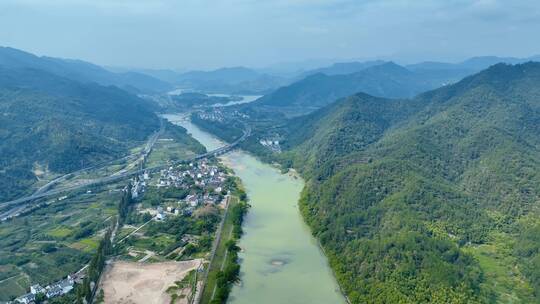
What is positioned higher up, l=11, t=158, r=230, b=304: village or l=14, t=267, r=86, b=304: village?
l=11, t=158, r=230, b=304: village

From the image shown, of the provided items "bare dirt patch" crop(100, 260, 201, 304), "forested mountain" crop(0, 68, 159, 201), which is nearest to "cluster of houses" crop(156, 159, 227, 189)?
"forested mountain" crop(0, 68, 159, 201)

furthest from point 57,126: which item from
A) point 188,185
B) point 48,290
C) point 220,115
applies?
point 48,290

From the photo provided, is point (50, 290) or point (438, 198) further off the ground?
point (438, 198)

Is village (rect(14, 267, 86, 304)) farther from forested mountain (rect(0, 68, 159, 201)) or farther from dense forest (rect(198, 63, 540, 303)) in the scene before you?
forested mountain (rect(0, 68, 159, 201))

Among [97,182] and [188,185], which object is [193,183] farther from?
[97,182]

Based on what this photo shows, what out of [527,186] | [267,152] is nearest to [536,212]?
[527,186]

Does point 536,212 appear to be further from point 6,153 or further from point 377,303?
point 6,153

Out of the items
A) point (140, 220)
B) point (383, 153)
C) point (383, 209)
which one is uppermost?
point (383, 153)
